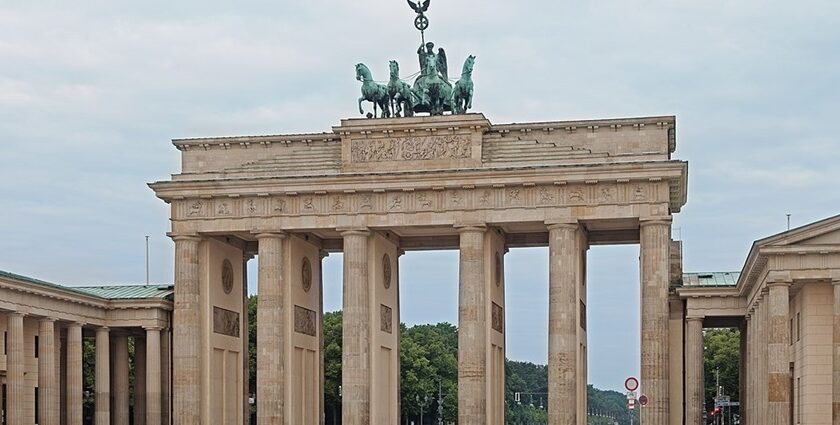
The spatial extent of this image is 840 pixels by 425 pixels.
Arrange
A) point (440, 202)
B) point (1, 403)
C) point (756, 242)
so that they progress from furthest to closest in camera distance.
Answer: point (440, 202) → point (1, 403) → point (756, 242)

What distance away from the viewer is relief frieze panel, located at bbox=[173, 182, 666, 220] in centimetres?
7231

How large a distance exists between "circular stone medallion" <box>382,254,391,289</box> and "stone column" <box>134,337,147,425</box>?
49.7ft

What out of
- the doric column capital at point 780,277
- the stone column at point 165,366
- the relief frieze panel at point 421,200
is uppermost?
the relief frieze panel at point 421,200

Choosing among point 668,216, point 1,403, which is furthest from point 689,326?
point 1,403

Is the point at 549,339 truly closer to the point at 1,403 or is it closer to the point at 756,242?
the point at 756,242

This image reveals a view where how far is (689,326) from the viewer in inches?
2874

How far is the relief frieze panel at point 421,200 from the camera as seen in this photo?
7231 centimetres

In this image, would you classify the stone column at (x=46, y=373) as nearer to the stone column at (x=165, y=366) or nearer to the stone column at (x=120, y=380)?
the stone column at (x=165, y=366)

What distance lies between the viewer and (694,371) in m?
72.5

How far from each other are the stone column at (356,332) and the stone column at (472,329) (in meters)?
4.92

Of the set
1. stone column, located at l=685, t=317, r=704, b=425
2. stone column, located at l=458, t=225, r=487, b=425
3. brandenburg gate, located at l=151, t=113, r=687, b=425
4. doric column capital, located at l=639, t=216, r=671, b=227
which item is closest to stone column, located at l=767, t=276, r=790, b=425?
brandenburg gate, located at l=151, t=113, r=687, b=425

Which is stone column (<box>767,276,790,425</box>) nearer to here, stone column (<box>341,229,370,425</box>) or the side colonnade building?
stone column (<box>341,229,370,425</box>)

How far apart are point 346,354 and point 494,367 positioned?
25.5 ft

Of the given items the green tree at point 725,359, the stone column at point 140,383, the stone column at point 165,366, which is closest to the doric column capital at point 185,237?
the stone column at point 165,366
